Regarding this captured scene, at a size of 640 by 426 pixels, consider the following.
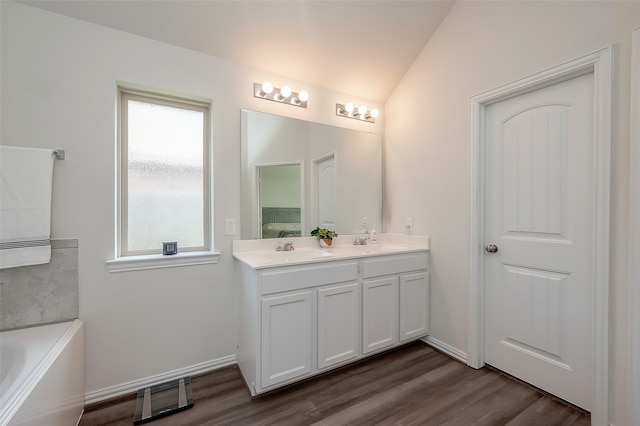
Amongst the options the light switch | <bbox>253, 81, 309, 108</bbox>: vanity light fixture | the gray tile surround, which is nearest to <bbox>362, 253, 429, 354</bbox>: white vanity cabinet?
the light switch

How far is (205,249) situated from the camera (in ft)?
7.14

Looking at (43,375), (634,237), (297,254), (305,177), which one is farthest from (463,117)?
(43,375)

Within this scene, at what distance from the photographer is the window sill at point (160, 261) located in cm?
176

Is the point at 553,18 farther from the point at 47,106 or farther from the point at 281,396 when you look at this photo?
the point at 47,106

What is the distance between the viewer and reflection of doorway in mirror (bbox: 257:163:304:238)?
227 centimetres

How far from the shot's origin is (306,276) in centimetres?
184

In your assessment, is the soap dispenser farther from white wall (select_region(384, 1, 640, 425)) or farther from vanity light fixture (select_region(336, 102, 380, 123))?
vanity light fixture (select_region(336, 102, 380, 123))

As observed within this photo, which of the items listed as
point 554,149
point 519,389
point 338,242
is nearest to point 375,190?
point 338,242

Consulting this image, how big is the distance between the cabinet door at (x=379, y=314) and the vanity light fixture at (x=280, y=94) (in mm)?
1660

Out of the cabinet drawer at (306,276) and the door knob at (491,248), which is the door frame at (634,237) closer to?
the door knob at (491,248)

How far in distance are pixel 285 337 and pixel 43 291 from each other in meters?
1.46

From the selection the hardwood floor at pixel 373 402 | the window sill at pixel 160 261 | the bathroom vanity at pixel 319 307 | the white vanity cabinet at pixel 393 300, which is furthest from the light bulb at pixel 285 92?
the hardwood floor at pixel 373 402

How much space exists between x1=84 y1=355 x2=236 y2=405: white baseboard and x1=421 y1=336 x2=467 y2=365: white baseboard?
5.62ft

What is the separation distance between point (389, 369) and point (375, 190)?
167 centimetres
